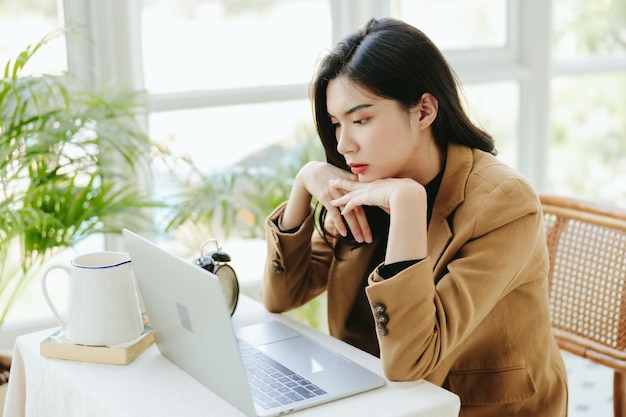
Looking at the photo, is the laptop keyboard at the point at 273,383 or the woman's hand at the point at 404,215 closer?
the laptop keyboard at the point at 273,383

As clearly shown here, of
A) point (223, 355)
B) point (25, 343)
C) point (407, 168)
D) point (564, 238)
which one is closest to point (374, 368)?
point (223, 355)

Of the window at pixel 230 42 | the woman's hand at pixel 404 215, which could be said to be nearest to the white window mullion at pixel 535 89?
the window at pixel 230 42

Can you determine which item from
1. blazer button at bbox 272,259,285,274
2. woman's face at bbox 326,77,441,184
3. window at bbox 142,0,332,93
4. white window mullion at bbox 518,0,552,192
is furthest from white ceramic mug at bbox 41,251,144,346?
white window mullion at bbox 518,0,552,192

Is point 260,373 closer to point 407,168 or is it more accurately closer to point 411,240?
point 411,240

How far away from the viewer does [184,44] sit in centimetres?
252

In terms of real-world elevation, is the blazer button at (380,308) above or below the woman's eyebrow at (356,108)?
below

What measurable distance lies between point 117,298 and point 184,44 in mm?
1301

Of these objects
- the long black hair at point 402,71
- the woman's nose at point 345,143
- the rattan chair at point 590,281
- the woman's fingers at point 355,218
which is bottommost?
the rattan chair at point 590,281

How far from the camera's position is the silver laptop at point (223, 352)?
3.79ft

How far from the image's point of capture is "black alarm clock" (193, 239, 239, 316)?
154 centimetres

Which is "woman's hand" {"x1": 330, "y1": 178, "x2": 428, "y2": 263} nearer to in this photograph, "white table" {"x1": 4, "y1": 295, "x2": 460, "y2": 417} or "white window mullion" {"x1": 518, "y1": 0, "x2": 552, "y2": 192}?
"white table" {"x1": 4, "y1": 295, "x2": 460, "y2": 417}

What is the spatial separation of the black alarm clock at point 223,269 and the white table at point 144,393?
17 cm

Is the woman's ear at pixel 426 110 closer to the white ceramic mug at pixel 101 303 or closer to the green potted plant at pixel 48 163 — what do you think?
the white ceramic mug at pixel 101 303

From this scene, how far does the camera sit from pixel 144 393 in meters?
1.27
